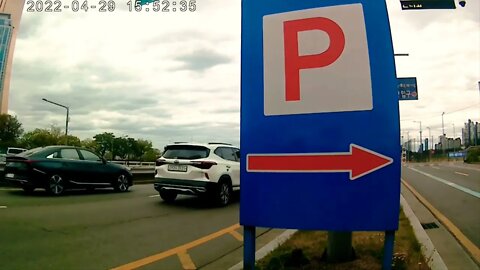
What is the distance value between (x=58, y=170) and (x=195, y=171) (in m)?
4.00

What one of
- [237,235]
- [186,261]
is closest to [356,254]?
[186,261]

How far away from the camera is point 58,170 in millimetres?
10820

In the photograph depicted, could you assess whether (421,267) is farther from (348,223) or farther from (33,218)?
(33,218)

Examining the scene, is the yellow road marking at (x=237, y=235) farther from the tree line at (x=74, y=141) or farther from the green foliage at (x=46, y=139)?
the green foliage at (x=46, y=139)

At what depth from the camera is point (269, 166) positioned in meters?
2.43

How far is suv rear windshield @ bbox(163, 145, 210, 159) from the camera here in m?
10.0

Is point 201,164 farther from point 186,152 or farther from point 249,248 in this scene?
point 249,248

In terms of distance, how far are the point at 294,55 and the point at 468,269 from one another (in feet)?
11.2

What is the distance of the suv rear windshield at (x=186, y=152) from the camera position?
395 inches

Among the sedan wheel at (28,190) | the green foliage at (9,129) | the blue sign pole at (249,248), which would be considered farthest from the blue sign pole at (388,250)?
the green foliage at (9,129)

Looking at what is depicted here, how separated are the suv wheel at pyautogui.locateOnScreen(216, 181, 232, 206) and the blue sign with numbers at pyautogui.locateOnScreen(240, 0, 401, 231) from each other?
7.75 meters

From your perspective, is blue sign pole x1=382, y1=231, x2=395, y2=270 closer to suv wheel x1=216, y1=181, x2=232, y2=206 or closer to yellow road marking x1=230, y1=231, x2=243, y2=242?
yellow road marking x1=230, y1=231, x2=243, y2=242

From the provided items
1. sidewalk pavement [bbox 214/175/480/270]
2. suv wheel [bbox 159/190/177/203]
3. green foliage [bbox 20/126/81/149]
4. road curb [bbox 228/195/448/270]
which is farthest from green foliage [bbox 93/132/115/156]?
road curb [bbox 228/195/448/270]

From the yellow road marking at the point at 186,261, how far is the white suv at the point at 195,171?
438 centimetres
